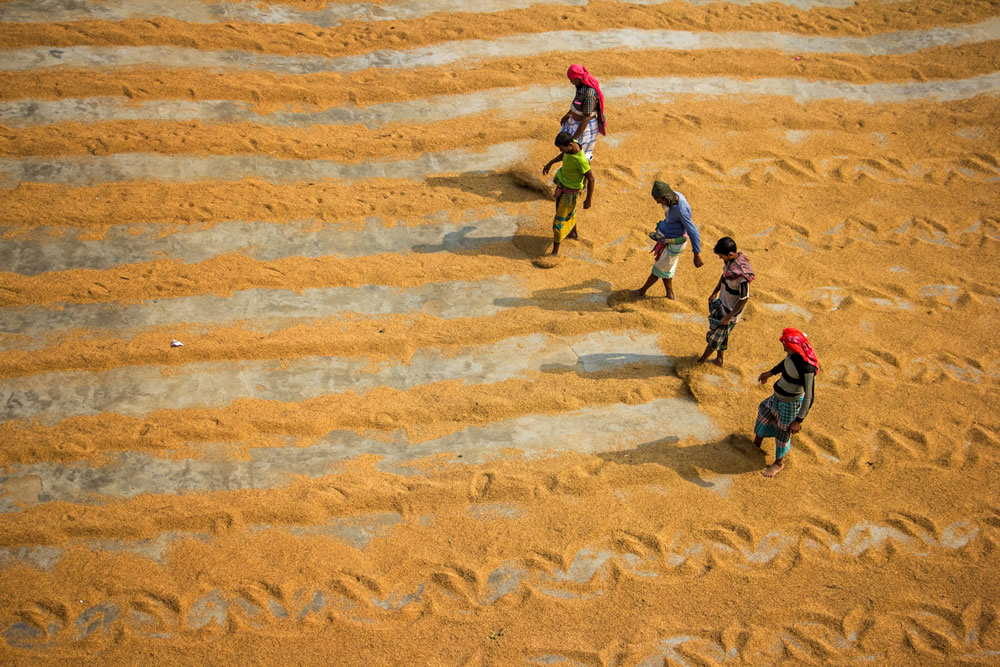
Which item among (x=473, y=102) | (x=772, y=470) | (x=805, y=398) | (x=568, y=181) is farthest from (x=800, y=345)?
(x=473, y=102)

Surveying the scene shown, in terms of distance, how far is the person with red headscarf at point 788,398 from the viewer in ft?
21.6

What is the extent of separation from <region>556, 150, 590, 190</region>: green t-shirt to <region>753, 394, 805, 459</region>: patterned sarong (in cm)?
320

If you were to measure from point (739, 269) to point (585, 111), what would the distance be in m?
3.09

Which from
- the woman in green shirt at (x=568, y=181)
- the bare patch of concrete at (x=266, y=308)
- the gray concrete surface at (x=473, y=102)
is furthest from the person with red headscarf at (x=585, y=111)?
the bare patch of concrete at (x=266, y=308)

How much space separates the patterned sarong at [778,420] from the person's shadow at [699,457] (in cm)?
24

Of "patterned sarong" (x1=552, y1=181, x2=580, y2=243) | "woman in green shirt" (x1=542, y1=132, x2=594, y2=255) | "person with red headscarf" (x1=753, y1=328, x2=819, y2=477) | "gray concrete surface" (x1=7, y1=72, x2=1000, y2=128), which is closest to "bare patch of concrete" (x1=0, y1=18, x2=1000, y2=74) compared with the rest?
"gray concrete surface" (x1=7, y1=72, x2=1000, y2=128)

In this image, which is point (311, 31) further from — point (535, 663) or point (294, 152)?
point (535, 663)

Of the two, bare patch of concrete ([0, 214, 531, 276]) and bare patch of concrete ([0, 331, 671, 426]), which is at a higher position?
bare patch of concrete ([0, 214, 531, 276])

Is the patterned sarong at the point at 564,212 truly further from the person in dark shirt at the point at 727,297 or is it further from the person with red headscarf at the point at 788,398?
the person with red headscarf at the point at 788,398

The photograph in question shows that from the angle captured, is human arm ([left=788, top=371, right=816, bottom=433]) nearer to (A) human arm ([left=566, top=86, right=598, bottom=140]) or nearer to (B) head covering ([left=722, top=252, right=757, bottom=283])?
(B) head covering ([left=722, top=252, right=757, bottom=283])

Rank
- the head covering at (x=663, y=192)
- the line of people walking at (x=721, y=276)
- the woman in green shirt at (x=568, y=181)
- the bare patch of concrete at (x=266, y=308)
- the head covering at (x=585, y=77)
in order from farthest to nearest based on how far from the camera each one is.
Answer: the head covering at (x=585, y=77)
the woman in green shirt at (x=568, y=181)
the bare patch of concrete at (x=266, y=308)
the head covering at (x=663, y=192)
the line of people walking at (x=721, y=276)

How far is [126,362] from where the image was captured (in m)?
7.80

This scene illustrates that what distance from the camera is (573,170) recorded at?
8.61 m

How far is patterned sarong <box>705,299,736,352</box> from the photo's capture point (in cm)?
772
